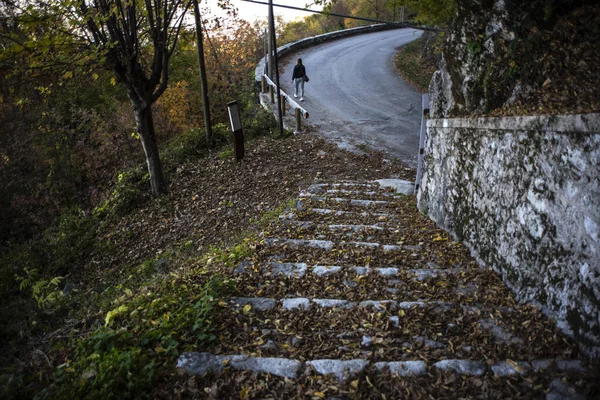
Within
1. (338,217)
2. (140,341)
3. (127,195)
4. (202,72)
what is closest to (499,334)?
(140,341)

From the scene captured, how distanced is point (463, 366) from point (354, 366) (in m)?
0.70

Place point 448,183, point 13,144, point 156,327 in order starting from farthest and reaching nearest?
point 13,144, point 448,183, point 156,327

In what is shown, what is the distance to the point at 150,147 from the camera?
9219mm

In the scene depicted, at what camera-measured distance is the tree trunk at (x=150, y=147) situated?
29.0 ft

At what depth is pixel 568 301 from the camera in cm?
276

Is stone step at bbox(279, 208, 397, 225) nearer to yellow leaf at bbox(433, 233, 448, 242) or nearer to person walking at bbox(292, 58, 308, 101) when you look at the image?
yellow leaf at bbox(433, 233, 448, 242)

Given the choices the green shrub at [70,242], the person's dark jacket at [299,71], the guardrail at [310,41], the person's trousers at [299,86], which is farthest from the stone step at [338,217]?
the guardrail at [310,41]

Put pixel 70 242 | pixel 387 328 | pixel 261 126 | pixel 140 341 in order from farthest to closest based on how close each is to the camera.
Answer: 1. pixel 261 126
2. pixel 70 242
3. pixel 387 328
4. pixel 140 341

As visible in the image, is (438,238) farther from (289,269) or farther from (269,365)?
(269,365)

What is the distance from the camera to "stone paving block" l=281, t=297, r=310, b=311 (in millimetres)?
3285

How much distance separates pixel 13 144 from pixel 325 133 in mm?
10782

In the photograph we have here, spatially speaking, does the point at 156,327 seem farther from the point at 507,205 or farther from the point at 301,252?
the point at 507,205

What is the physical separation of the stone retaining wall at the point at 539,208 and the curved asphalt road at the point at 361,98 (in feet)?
16.5

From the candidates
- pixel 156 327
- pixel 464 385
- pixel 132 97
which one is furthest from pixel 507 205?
pixel 132 97
